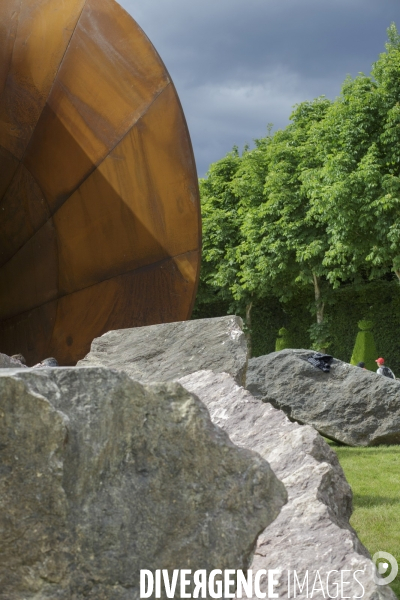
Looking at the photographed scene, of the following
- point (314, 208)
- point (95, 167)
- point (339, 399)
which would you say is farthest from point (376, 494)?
point (314, 208)

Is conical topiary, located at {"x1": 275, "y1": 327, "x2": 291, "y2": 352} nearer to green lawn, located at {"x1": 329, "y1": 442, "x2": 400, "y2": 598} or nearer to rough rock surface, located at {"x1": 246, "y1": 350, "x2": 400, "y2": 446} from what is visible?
rough rock surface, located at {"x1": 246, "y1": 350, "x2": 400, "y2": 446}

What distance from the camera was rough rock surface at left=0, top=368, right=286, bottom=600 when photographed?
1.88 meters

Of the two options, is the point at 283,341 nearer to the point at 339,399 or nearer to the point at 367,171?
the point at 367,171

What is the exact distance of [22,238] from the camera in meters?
6.64

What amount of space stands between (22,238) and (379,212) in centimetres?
1369

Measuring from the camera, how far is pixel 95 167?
20.5ft

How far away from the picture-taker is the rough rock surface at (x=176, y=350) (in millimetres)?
4328

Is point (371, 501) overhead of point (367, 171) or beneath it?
beneath

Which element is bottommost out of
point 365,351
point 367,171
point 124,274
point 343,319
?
point 365,351

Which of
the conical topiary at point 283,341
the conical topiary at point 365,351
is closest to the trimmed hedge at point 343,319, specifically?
the conical topiary at point 283,341

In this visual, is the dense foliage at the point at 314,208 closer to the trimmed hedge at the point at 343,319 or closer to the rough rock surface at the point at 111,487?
the trimmed hedge at the point at 343,319

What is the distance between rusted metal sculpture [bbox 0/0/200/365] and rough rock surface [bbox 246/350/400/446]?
14.1 ft

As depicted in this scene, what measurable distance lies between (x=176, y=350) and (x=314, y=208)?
16.9 metres

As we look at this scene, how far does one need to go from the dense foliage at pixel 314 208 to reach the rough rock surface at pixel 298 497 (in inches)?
613
